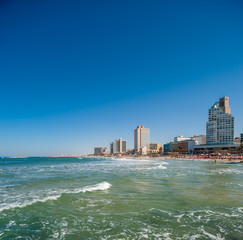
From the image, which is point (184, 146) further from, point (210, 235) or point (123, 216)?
point (210, 235)

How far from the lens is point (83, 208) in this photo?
9.29 meters

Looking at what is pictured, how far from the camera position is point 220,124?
140m

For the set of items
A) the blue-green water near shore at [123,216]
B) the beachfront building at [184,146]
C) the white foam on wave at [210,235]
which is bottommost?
the beachfront building at [184,146]

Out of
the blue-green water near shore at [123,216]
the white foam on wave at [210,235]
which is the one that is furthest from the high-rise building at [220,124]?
the white foam on wave at [210,235]

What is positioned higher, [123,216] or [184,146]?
[123,216]

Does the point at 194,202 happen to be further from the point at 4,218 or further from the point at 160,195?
the point at 4,218

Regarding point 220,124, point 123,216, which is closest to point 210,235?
point 123,216

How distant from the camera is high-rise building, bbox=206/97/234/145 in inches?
5285

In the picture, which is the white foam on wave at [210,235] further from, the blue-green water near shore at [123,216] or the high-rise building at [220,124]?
the high-rise building at [220,124]

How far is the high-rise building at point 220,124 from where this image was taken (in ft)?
440

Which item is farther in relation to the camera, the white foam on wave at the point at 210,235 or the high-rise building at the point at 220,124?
the high-rise building at the point at 220,124

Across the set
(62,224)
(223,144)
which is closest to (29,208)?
(62,224)

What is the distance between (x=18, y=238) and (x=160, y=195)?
842cm

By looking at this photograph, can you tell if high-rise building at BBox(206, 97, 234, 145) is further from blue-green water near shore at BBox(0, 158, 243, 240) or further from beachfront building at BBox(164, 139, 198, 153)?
blue-green water near shore at BBox(0, 158, 243, 240)
